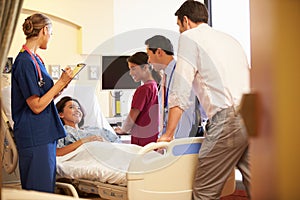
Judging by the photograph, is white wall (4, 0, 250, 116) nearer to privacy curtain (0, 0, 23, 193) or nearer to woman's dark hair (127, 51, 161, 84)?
woman's dark hair (127, 51, 161, 84)

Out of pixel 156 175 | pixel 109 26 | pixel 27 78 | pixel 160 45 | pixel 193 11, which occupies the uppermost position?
pixel 109 26

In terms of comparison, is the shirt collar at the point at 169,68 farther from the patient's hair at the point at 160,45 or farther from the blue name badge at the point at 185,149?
the blue name badge at the point at 185,149

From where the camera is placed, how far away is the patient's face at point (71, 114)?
158 inches

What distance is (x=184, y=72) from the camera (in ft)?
9.11

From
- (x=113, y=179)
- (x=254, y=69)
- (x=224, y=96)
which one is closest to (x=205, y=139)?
(x=224, y=96)

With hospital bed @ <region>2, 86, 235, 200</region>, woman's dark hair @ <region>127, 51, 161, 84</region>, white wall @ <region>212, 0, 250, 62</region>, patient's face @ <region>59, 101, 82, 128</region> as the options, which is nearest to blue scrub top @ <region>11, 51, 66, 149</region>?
hospital bed @ <region>2, 86, 235, 200</region>

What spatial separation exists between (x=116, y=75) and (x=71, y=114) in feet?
4.60

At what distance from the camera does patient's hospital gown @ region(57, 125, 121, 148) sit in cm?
379

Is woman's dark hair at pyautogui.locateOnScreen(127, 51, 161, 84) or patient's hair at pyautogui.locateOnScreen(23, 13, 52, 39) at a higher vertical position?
patient's hair at pyautogui.locateOnScreen(23, 13, 52, 39)

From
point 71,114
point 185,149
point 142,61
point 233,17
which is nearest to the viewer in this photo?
point 185,149

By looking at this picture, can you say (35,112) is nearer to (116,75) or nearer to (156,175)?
(156,175)

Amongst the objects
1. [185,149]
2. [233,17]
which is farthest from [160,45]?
[233,17]

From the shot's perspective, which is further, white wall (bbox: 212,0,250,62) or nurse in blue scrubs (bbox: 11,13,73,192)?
white wall (bbox: 212,0,250,62)

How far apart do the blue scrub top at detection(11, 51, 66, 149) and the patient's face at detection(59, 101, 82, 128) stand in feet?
3.92
